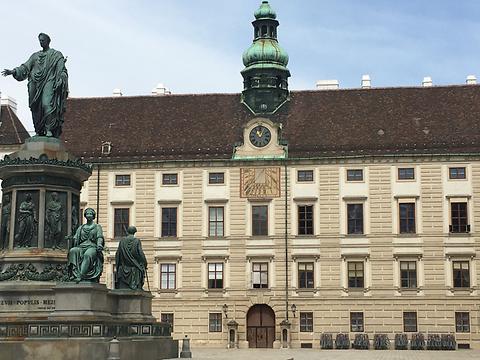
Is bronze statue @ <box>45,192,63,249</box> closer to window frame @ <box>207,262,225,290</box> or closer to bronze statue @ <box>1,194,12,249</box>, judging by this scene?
bronze statue @ <box>1,194,12,249</box>

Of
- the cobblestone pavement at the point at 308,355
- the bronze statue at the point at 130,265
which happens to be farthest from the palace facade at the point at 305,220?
the bronze statue at the point at 130,265

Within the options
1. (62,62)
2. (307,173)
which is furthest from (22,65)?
(307,173)

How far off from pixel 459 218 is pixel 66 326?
40.6 m

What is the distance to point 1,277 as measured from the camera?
2458 centimetres

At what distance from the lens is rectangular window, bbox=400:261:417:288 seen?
5884cm

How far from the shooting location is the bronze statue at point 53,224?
2516 centimetres

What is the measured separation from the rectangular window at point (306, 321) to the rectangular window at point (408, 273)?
6144mm

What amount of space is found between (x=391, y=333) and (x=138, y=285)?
114 feet

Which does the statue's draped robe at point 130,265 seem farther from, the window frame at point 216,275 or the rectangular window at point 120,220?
the rectangular window at point 120,220

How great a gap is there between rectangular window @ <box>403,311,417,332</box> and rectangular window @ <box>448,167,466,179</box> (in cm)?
903

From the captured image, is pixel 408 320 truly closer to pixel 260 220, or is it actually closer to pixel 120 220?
pixel 260 220

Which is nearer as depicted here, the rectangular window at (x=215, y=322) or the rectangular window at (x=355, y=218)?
the rectangular window at (x=355, y=218)

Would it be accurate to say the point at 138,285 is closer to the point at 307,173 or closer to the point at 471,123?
the point at 307,173

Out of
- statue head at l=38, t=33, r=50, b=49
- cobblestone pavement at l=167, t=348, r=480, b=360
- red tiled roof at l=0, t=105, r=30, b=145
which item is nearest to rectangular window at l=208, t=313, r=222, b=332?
cobblestone pavement at l=167, t=348, r=480, b=360
